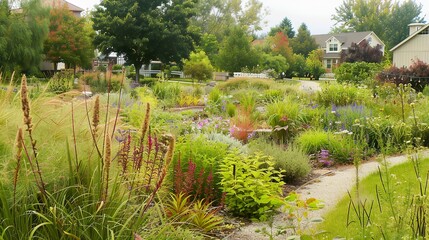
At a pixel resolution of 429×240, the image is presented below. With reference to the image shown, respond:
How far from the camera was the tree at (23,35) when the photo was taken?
29.5 metres

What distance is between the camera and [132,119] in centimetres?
851

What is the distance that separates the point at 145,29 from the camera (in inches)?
1324

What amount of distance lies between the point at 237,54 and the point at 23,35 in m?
16.8

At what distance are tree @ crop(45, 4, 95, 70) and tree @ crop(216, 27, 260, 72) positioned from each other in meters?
10.6

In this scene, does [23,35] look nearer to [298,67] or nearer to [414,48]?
[414,48]

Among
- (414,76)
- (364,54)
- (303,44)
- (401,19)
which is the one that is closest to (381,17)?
(401,19)

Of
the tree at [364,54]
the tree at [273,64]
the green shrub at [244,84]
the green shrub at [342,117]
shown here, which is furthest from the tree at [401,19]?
the green shrub at [342,117]

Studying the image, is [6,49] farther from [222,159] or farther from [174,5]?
A: [222,159]

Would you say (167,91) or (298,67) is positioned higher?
(298,67)

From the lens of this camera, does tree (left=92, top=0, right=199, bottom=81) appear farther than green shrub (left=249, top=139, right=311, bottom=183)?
Yes

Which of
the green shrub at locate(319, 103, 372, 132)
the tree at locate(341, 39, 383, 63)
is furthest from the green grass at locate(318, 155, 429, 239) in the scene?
the tree at locate(341, 39, 383, 63)

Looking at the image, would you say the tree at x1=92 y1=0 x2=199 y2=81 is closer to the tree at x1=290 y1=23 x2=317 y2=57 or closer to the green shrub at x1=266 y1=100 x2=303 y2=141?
the green shrub at x1=266 y1=100 x2=303 y2=141

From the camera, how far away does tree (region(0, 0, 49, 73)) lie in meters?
29.5

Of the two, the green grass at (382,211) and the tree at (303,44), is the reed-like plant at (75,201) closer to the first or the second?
the green grass at (382,211)
